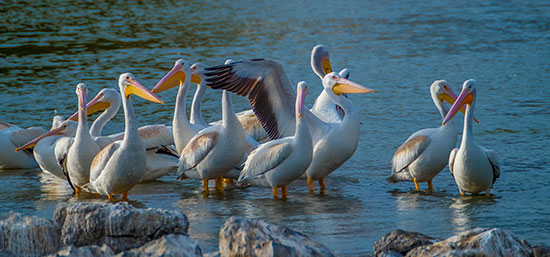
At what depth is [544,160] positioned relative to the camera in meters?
6.19

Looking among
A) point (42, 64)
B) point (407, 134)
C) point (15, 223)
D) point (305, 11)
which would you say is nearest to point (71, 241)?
point (15, 223)

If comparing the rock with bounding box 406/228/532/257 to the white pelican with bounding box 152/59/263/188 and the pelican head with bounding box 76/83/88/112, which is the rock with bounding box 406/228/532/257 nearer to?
the white pelican with bounding box 152/59/263/188

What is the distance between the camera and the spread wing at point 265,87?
5.98 metres

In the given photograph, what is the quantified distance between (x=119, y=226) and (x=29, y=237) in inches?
17.5

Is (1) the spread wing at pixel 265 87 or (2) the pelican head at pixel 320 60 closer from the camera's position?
(1) the spread wing at pixel 265 87

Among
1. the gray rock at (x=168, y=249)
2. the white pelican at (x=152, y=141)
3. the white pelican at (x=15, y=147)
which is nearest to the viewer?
the gray rock at (x=168, y=249)

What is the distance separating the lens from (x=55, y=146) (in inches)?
244

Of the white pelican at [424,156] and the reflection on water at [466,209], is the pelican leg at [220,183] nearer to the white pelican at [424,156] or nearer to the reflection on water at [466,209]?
the white pelican at [424,156]

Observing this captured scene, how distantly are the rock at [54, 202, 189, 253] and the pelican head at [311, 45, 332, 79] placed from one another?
3770 millimetres

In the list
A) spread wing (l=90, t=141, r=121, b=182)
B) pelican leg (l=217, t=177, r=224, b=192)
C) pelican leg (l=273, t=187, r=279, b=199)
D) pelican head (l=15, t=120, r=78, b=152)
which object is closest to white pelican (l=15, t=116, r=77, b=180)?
pelican head (l=15, t=120, r=78, b=152)

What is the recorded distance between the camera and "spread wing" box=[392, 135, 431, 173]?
5699 millimetres

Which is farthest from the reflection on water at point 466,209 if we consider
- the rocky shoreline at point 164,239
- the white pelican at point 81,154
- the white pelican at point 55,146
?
the white pelican at point 55,146

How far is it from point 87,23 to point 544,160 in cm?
1298

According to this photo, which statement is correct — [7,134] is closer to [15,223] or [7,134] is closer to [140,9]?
[15,223]
